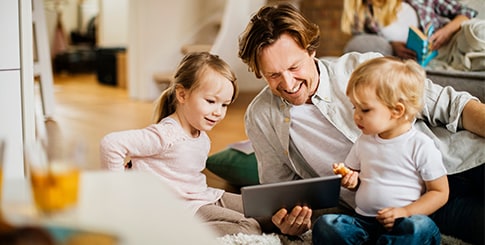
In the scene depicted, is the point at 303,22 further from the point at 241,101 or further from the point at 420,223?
the point at 241,101

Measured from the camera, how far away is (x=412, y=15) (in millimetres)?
2432

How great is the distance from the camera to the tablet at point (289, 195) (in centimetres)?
133

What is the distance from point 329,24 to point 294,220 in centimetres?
287

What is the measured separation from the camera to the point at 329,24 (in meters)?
4.16

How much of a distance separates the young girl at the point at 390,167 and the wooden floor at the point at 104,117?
32.1 inches

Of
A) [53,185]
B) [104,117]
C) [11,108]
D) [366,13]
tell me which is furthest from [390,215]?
[104,117]

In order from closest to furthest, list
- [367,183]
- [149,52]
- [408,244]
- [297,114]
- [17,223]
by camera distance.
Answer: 1. [17,223]
2. [408,244]
3. [367,183]
4. [297,114]
5. [149,52]

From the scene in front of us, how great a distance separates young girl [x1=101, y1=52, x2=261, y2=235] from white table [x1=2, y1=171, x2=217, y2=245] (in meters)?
0.52

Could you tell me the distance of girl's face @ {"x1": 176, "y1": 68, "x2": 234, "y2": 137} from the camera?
1.52 meters

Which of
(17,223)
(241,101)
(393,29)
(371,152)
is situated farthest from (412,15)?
(17,223)

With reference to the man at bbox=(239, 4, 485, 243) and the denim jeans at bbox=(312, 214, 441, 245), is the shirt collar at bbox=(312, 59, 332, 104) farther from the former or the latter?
the denim jeans at bbox=(312, 214, 441, 245)

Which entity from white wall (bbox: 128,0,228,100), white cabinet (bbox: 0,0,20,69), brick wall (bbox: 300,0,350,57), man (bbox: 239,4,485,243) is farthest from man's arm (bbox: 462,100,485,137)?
white wall (bbox: 128,0,228,100)

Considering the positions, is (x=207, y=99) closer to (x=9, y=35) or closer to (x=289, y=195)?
(x=289, y=195)

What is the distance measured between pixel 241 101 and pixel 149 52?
2.45 ft
